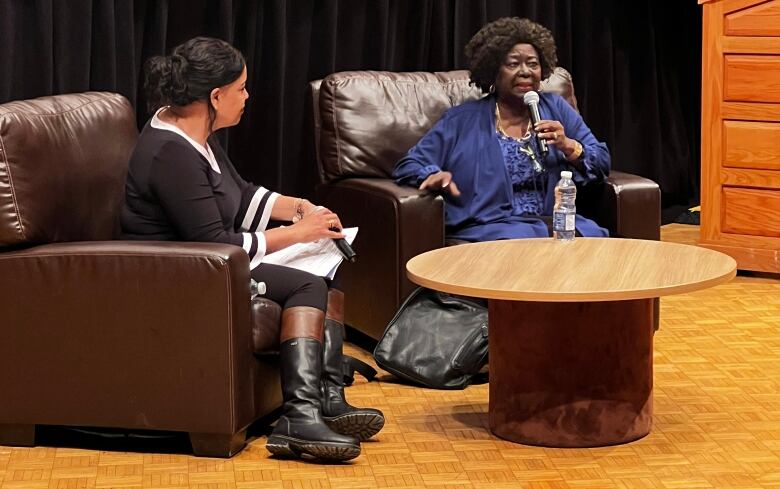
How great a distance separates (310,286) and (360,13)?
213 centimetres

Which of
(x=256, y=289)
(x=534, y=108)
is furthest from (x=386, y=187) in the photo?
(x=256, y=289)

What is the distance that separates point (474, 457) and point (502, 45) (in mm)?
1668

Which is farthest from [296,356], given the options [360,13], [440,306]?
[360,13]

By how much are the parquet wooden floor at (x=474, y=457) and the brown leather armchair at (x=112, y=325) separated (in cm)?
12

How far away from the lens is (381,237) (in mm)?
4348

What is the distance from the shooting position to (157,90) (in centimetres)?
362

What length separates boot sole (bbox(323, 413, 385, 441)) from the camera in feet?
11.4

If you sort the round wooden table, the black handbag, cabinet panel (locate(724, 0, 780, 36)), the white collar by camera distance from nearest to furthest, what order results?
the round wooden table < the white collar < the black handbag < cabinet panel (locate(724, 0, 780, 36))

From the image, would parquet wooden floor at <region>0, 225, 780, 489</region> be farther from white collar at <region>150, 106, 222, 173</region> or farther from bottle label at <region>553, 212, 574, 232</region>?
white collar at <region>150, 106, 222, 173</region>

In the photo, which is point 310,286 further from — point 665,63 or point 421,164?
point 665,63

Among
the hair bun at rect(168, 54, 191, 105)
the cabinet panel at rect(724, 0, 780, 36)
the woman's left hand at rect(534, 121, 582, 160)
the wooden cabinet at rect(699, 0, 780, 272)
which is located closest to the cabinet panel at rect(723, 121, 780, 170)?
the wooden cabinet at rect(699, 0, 780, 272)

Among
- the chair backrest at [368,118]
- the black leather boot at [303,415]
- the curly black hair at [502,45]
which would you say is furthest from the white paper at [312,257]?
the curly black hair at [502,45]

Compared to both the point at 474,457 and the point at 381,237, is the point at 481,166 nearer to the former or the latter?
the point at 381,237

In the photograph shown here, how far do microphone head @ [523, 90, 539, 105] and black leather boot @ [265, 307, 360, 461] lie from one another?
4.44 ft
